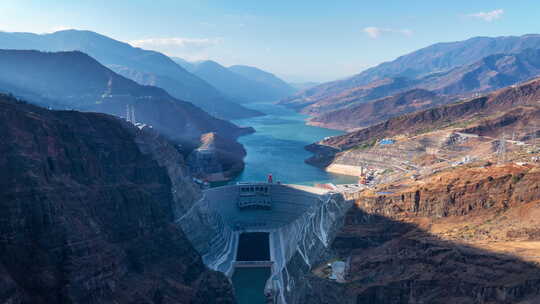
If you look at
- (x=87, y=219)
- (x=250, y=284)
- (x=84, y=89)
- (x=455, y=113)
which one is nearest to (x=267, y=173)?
(x=250, y=284)

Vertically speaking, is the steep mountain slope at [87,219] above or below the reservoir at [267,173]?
above

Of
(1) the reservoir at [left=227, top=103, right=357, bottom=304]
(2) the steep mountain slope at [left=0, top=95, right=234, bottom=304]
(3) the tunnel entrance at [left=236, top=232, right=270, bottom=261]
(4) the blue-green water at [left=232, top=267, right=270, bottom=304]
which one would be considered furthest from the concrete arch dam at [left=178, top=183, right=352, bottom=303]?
(2) the steep mountain slope at [left=0, top=95, right=234, bottom=304]

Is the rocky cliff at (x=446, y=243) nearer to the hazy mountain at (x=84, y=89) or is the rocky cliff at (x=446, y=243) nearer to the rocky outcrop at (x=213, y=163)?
the rocky outcrop at (x=213, y=163)

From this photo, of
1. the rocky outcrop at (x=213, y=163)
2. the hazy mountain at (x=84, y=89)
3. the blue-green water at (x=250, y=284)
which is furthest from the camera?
the hazy mountain at (x=84, y=89)

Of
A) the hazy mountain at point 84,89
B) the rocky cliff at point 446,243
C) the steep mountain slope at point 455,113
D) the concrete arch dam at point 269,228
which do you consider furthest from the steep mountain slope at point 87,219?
the steep mountain slope at point 455,113

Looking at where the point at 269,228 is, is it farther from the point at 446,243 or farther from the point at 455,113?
the point at 455,113

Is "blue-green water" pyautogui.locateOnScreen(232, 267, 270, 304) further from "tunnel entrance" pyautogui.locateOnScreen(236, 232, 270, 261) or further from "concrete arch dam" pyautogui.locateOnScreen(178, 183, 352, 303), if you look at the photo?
"tunnel entrance" pyautogui.locateOnScreen(236, 232, 270, 261)
